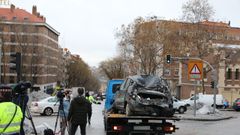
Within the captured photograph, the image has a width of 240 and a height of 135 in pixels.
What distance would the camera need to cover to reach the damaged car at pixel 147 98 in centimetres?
1494

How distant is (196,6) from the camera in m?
60.8

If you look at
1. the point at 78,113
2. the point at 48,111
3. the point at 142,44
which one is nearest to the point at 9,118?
the point at 78,113

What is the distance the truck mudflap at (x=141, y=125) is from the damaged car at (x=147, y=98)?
202 mm

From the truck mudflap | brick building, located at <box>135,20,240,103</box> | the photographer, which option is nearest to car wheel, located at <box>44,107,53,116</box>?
the truck mudflap

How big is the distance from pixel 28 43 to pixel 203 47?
1372 inches

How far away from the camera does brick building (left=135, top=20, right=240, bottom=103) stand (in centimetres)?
6234

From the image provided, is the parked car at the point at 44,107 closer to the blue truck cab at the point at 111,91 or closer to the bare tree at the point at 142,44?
the blue truck cab at the point at 111,91

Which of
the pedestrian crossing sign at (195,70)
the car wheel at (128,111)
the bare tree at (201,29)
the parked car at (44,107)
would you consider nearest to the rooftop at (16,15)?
the bare tree at (201,29)

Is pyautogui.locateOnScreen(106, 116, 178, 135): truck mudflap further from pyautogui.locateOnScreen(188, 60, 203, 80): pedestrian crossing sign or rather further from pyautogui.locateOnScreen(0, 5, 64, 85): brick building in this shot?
pyautogui.locateOnScreen(0, 5, 64, 85): brick building

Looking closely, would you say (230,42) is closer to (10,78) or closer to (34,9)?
(10,78)

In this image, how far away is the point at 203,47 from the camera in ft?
208

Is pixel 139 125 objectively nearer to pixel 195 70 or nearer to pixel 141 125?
pixel 141 125

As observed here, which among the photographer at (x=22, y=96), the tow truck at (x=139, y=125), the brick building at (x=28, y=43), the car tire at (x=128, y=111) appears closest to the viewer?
the photographer at (x=22, y=96)

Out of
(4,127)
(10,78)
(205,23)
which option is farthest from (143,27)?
(4,127)
